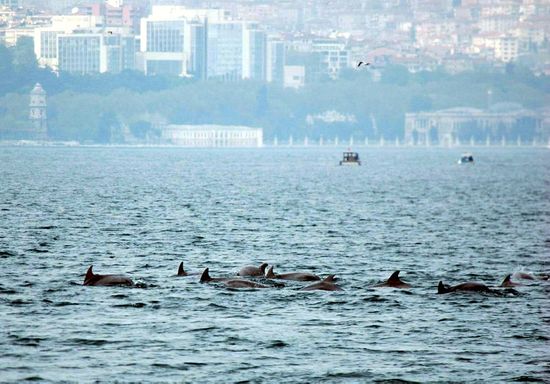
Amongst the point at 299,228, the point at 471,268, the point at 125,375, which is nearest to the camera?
the point at 125,375

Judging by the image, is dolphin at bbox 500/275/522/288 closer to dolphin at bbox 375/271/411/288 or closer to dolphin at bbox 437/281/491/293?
dolphin at bbox 437/281/491/293

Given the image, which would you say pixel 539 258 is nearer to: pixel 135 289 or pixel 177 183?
pixel 135 289

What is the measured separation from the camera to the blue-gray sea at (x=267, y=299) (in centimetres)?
3072

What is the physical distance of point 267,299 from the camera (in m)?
38.4

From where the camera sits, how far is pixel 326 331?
34312mm

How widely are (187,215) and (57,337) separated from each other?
4634 centimetres

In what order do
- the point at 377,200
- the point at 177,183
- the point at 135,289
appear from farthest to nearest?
1. the point at 177,183
2. the point at 377,200
3. the point at 135,289

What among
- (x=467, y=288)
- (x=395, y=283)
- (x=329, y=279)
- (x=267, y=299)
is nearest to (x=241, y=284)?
(x=267, y=299)

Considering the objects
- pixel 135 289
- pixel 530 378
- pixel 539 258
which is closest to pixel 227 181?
pixel 539 258

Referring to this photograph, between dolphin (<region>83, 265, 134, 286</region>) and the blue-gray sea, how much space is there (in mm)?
532

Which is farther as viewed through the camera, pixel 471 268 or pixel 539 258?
pixel 539 258

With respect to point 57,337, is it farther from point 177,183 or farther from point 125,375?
point 177,183

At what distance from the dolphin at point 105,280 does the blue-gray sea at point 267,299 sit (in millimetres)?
532

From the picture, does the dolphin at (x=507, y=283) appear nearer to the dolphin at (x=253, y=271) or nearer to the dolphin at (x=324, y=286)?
the dolphin at (x=324, y=286)
